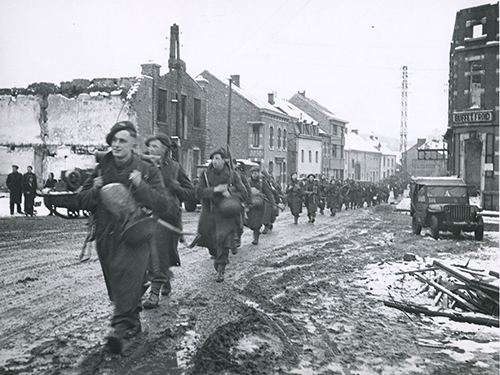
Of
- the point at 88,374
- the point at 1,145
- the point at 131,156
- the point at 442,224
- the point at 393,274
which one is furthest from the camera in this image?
the point at 1,145

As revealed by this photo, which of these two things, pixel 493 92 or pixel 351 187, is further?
pixel 351 187

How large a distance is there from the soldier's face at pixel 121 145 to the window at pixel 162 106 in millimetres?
24169

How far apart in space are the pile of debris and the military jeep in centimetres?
746

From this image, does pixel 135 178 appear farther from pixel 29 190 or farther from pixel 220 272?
pixel 29 190

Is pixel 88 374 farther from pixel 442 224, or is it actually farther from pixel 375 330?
pixel 442 224

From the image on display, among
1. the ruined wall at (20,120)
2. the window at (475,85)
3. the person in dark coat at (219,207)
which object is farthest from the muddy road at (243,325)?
the ruined wall at (20,120)

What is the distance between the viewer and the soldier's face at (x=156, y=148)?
21.5 feet

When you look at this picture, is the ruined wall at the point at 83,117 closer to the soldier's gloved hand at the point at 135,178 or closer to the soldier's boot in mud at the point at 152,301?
the soldier's boot in mud at the point at 152,301

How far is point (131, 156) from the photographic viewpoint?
195 inches

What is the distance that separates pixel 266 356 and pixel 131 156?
2.05 metres

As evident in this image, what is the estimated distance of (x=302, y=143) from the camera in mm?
54156

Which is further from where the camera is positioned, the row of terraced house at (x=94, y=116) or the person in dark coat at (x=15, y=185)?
the row of terraced house at (x=94, y=116)

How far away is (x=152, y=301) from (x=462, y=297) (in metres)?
3.65

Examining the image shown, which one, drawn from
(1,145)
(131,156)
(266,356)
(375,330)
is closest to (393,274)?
(375,330)
